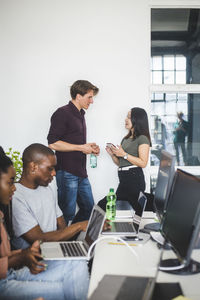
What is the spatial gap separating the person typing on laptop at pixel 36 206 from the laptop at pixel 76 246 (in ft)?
0.32

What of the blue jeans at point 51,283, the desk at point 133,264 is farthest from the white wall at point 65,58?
the blue jeans at point 51,283

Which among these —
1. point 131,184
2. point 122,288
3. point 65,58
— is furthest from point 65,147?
point 122,288

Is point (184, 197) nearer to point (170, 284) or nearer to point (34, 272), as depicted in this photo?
point (170, 284)

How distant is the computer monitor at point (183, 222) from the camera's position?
1139 mm

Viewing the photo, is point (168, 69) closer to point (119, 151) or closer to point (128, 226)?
point (119, 151)

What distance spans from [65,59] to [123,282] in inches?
111

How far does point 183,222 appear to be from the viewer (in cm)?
124

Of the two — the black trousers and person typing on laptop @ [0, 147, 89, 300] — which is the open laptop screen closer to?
person typing on laptop @ [0, 147, 89, 300]

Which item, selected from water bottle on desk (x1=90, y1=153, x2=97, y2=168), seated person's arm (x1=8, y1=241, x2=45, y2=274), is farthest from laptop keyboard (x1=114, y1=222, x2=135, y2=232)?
water bottle on desk (x1=90, y1=153, x2=97, y2=168)

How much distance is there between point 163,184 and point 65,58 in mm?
2239

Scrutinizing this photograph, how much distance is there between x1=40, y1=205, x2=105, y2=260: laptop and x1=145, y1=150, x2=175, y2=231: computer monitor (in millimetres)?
330

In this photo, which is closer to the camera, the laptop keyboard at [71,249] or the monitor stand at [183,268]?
the monitor stand at [183,268]

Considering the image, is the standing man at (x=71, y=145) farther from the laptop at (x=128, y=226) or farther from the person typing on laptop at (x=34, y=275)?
the person typing on laptop at (x=34, y=275)

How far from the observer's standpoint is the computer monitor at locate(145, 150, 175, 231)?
5.38ft
